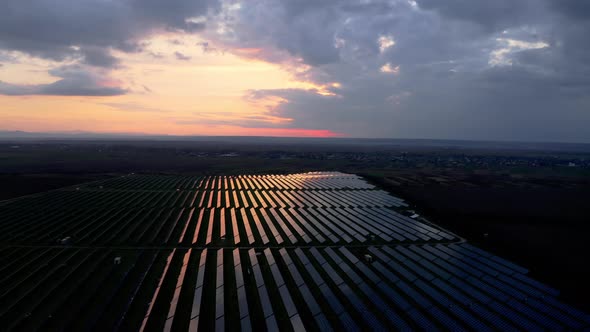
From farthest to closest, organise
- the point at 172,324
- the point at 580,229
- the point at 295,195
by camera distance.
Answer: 1. the point at 295,195
2. the point at 580,229
3. the point at 172,324

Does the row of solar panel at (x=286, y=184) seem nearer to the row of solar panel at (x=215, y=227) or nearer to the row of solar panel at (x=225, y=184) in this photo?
the row of solar panel at (x=225, y=184)

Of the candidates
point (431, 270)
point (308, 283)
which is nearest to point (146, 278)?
point (308, 283)

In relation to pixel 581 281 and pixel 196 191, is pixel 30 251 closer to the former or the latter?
pixel 196 191

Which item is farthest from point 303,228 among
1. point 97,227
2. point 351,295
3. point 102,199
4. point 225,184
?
point 102,199

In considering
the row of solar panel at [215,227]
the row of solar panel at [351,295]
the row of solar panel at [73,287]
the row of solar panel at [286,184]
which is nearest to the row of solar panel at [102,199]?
the row of solar panel at [215,227]

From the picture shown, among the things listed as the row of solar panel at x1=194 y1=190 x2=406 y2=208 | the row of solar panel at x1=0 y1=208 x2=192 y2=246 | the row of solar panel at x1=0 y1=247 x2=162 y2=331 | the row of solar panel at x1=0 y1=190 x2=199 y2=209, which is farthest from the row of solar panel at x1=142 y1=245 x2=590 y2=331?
the row of solar panel at x1=0 y1=190 x2=199 y2=209
